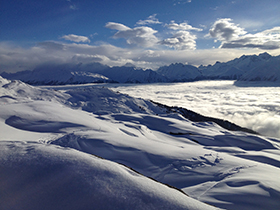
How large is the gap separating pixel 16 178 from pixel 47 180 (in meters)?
0.72

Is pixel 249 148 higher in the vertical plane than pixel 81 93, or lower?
lower

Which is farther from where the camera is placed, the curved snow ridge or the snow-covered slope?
the snow-covered slope

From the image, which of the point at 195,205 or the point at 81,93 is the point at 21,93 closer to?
the point at 81,93

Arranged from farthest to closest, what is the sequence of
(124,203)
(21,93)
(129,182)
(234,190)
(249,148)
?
(21,93) → (249,148) → (234,190) → (129,182) → (124,203)

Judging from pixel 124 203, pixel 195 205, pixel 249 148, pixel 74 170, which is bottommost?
pixel 249 148

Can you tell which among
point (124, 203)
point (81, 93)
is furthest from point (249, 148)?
point (81, 93)

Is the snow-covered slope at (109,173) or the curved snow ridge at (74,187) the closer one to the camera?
the curved snow ridge at (74,187)

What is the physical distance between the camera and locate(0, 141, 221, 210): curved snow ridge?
2.81 meters

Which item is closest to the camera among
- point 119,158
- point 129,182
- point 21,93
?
point 129,182

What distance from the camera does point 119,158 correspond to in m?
7.01

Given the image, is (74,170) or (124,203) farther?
(74,170)

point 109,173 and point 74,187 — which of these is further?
point 109,173

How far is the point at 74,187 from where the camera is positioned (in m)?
3.06

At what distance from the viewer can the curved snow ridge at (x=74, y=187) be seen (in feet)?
9.23
